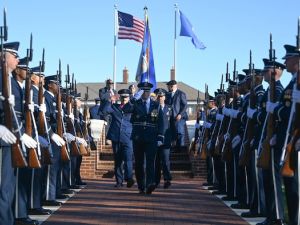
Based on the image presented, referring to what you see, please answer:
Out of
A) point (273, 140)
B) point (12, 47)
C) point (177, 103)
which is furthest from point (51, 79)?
point (177, 103)

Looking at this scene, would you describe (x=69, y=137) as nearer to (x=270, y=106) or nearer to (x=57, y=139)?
(x=57, y=139)

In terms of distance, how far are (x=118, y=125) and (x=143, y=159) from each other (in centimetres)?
151

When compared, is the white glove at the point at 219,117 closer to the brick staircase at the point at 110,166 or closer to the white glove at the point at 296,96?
the brick staircase at the point at 110,166

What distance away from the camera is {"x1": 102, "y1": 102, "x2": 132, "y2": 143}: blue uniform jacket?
14.1 meters

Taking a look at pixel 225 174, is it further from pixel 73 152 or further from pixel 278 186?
pixel 278 186

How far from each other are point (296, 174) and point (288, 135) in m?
0.41

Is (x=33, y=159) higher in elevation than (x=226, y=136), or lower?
lower

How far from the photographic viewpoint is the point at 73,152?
1206 centimetres

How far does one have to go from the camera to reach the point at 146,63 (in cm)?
2481

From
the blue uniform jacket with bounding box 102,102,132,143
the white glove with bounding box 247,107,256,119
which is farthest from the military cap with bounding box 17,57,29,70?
the blue uniform jacket with bounding box 102,102,132,143

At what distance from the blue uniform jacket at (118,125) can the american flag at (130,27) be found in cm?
1136

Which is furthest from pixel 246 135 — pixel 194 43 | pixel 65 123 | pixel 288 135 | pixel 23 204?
pixel 194 43

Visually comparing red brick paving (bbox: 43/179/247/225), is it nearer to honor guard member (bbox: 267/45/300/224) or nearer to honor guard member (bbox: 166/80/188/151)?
honor guard member (bbox: 267/45/300/224)

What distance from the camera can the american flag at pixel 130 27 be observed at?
2569cm
